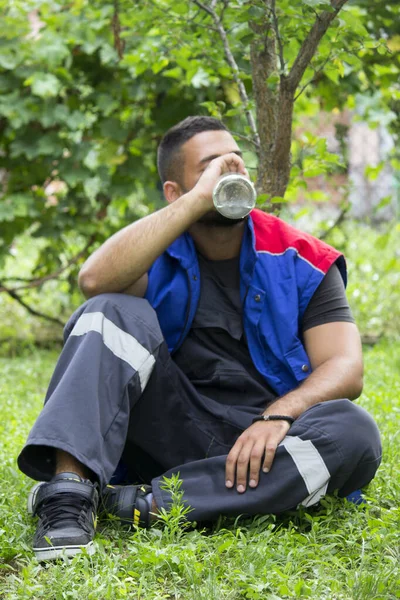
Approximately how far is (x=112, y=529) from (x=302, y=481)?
579 mm

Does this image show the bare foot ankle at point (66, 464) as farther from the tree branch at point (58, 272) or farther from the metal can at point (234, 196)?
the tree branch at point (58, 272)

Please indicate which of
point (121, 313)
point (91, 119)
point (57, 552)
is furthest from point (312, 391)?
point (91, 119)

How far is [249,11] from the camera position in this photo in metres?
2.85

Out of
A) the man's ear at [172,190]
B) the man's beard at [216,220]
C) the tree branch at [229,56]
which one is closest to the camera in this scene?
the man's beard at [216,220]

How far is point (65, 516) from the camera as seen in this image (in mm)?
2174

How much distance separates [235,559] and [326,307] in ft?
3.29

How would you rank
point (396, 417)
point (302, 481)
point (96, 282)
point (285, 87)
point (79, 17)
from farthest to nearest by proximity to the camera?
point (79, 17)
point (396, 417)
point (285, 87)
point (96, 282)
point (302, 481)

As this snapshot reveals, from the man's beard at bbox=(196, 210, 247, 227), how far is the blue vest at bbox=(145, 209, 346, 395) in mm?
63

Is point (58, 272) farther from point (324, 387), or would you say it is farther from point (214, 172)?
point (324, 387)

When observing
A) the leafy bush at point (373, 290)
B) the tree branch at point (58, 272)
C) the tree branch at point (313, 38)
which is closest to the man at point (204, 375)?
the tree branch at point (313, 38)

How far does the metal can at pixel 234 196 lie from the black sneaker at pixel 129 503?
0.94 meters

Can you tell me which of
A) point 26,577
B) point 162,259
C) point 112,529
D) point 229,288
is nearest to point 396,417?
point 229,288

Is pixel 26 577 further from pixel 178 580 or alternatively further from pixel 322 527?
pixel 322 527

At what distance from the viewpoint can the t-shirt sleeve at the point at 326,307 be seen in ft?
9.02
